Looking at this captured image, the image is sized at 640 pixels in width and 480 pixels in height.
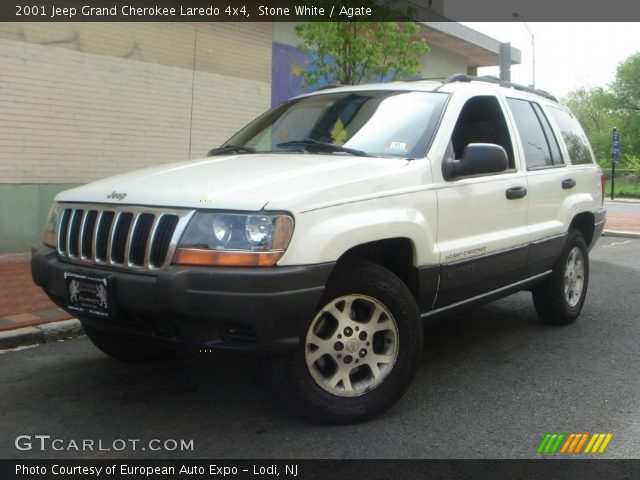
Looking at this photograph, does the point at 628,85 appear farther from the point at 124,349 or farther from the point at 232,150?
the point at 124,349

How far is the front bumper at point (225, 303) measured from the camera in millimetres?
3033

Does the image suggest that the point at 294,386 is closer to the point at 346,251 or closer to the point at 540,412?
the point at 346,251

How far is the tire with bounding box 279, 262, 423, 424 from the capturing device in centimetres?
337

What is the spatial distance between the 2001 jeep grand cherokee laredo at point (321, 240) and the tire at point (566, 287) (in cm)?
70

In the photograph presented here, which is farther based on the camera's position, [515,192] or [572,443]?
[515,192]

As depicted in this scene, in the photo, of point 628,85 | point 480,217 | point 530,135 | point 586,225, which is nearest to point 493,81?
point 530,135

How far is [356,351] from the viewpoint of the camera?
3.51 meters

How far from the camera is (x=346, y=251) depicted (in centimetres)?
343

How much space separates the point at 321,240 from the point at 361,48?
22.5 feet

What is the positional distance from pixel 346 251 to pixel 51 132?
681 cm

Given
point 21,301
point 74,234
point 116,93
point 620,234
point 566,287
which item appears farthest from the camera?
point 620,234

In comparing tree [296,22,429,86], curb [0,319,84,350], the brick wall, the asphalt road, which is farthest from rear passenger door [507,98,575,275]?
the brick wall

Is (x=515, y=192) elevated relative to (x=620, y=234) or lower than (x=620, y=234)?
elevated

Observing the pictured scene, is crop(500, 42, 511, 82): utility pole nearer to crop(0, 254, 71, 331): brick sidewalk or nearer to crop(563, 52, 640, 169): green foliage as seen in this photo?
crop(0, 254, 71, 331): brick sidewalk
